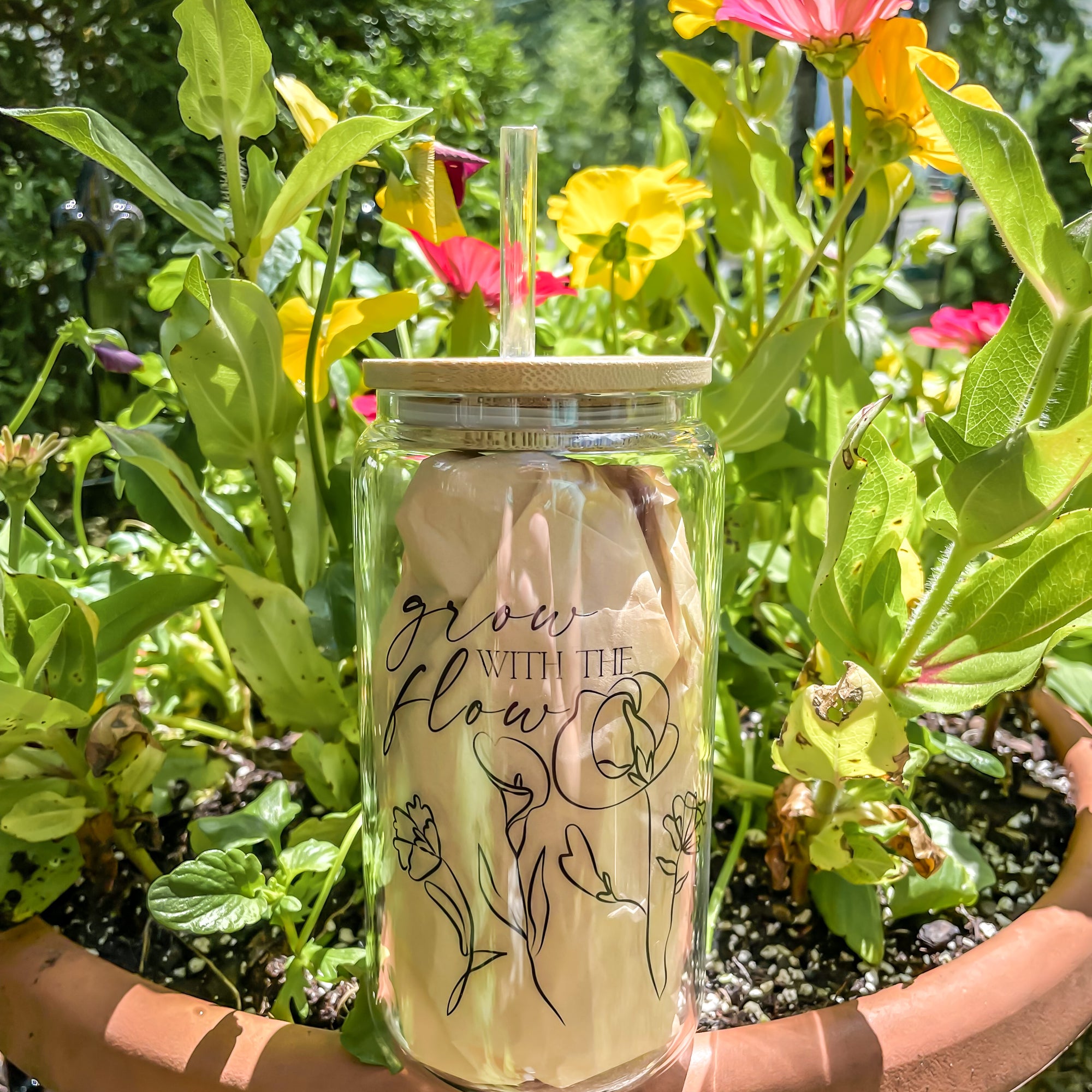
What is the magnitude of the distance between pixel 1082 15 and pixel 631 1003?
11.7 ft

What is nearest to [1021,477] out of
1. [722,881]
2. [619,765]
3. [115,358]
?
[619,765]

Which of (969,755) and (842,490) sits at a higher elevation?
(842,490)

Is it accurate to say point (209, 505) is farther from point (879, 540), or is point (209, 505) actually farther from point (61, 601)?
point (879, 540)

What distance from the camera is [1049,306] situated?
359mm

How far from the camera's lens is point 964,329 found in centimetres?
77

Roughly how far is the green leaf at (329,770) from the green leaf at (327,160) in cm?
26

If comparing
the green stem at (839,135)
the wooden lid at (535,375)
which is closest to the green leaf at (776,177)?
the green stem at (839,135)

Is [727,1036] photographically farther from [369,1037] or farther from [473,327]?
[473,327]

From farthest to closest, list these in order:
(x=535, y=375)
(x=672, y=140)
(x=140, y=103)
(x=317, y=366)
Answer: (x=140, y=103) < (x=672, y=140) < (x=317, y=366) < (x=535, y=375)

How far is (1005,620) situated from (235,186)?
404mm

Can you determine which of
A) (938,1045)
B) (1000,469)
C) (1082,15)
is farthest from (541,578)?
(1082,15)

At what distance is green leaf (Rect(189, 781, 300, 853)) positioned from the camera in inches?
17.3

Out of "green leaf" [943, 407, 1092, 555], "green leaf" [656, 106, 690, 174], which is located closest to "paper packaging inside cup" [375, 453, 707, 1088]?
"green leaf" [943, 407, 1092, 555]

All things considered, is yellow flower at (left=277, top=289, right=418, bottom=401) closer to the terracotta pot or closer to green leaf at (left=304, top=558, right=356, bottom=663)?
green leaf at (left=304, top=558, right=356, bottom=663)
